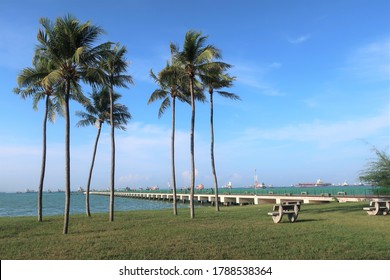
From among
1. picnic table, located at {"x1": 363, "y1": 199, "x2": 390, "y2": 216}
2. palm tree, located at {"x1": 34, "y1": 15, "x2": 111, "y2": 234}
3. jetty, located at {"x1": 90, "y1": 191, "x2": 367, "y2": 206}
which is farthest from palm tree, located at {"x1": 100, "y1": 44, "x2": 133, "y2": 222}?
jetty, located at {"x1": 90, "y1": 191, "x2": 367, "y2": 206}

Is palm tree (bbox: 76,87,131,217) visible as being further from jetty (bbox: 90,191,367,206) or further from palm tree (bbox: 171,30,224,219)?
jetty (bbox: 90,191,367,206)

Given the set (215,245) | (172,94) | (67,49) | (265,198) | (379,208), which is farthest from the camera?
(265,198)

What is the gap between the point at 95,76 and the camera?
44.5ft

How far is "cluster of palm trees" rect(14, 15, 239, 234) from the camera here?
40.8ft

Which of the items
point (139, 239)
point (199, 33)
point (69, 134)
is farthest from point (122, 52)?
point (139, 239)

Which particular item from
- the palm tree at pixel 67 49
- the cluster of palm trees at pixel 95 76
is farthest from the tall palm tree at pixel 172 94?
the palm tree at pixel 67 49

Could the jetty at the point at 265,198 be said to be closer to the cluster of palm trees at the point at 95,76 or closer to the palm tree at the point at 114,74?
the cluster of palm trees at the point at 95,76

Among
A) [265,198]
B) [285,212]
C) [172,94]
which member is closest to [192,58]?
[172,94]

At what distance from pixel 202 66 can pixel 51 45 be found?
8.42 metres

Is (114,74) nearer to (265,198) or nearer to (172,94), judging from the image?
(172,94)

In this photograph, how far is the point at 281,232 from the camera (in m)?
10.9
